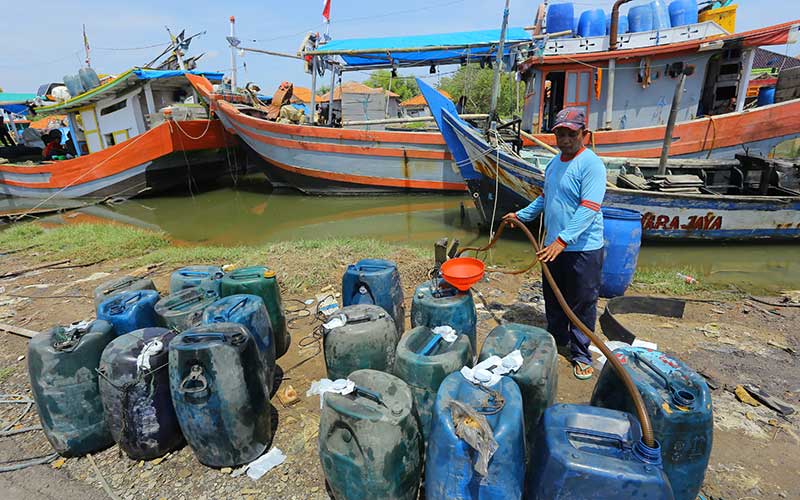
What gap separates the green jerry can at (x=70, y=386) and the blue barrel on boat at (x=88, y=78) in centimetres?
1266

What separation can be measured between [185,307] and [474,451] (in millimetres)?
2172

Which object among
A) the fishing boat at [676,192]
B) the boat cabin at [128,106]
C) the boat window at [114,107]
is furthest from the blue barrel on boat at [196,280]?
the boat window at [114,107]

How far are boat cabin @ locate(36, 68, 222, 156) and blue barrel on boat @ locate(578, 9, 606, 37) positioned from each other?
989cm

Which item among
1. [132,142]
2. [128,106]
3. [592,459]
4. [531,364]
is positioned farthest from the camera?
[128,106]

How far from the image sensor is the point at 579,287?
2.75 m

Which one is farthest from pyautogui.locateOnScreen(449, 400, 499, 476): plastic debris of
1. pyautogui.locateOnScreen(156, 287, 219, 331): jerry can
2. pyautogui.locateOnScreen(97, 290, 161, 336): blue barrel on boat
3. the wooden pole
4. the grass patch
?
the wooden pole

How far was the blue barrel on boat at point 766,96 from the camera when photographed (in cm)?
Answer: 920

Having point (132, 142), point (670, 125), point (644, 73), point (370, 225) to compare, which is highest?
A: point (644, 73)

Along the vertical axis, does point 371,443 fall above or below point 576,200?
below

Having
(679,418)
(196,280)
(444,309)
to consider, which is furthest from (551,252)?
(196,280)

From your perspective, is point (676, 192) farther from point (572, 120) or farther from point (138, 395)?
point (138, 395)

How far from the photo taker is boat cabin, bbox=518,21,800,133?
8453 mm

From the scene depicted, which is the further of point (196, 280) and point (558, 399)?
point (196, 280)

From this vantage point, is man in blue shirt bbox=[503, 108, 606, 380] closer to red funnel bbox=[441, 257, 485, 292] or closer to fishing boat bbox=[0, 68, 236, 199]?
red funnel bbox=[441, 257, 485, 292]
